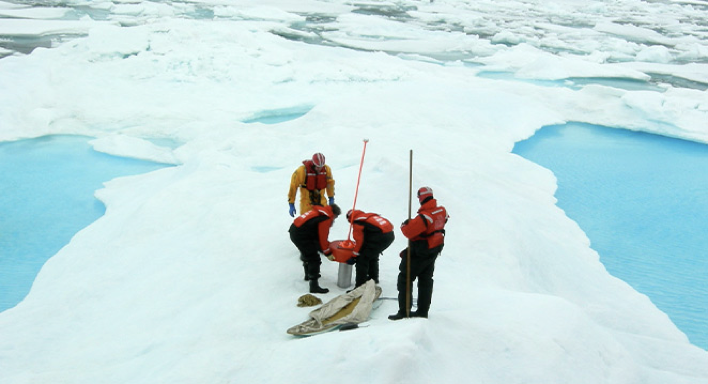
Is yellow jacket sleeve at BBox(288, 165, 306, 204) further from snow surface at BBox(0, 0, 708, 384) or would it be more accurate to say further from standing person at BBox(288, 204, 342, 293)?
Answer: standing person at BBox(288, 204, 342, 293)

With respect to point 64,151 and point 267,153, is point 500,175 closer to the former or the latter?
point 267,153

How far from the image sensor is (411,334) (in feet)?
11.2

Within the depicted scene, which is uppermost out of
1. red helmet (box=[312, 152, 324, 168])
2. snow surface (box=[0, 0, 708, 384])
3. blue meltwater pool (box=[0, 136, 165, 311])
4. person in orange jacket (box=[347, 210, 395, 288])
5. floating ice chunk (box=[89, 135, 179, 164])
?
red helmet (box=[312, 152, 324, 168])

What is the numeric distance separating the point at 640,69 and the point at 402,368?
25.6m

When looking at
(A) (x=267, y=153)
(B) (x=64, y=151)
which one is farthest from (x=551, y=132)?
(B) (x=64, y=151)

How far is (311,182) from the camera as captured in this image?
5891 millimetres

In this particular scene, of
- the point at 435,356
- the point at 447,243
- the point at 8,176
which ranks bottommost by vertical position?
the point at 8,176

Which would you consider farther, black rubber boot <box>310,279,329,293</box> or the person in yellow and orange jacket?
the person in yellow and orange jacket

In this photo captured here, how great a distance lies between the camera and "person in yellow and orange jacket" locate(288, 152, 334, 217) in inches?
229

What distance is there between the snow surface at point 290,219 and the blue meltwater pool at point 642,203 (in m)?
0.46

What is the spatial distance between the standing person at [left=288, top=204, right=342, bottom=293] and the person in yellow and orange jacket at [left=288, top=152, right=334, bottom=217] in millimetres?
846

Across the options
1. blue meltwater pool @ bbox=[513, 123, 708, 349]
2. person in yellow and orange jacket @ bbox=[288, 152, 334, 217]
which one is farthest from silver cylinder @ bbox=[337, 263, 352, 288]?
blue meltwater pool @ bbox=[513, 123, 708, 349]

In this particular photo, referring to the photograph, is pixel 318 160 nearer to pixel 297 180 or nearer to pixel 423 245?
pixel 297 180

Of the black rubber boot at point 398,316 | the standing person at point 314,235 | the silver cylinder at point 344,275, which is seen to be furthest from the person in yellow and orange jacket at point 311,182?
the black rubber boot at point 398,316
